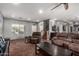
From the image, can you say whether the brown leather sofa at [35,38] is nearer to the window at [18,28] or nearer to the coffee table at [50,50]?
the coffee table at [50,50]

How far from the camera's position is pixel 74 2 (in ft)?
8.13

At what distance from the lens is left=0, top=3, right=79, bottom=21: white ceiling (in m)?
2.47

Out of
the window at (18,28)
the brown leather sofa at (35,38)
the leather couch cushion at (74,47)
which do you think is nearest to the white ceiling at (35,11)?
the window at (18,28)

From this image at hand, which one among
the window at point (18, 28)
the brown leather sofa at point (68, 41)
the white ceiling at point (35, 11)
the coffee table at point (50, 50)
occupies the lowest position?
the coffee table at point (50, 50)

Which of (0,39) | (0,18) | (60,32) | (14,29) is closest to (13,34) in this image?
(14,29)

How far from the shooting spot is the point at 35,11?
2.55 meters

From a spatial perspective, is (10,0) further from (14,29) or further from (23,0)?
(14,29)

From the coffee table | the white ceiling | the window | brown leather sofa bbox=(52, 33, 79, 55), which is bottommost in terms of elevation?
the coffee table

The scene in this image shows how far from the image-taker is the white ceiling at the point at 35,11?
247cm

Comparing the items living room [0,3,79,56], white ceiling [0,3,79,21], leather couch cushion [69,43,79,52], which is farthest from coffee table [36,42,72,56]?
white ceiling [0,3,79,21]

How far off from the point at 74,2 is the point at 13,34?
159cm

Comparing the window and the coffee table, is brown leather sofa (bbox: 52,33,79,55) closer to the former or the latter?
the coffee table

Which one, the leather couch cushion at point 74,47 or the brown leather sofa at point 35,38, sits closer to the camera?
the leather couch cushion at point 74,47

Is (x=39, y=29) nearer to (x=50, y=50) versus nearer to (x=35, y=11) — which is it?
(x=35, y=11)
